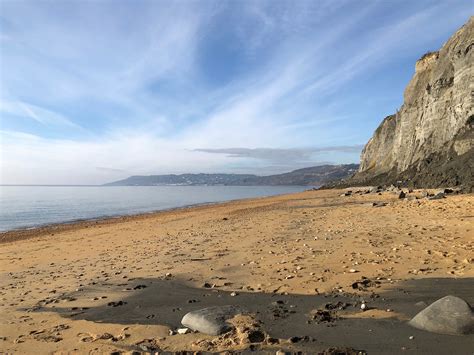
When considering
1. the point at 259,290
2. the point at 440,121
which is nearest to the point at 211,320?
the point at 259,290

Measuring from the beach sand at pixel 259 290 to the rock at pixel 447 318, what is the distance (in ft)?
0.47

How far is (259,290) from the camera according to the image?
303 inches

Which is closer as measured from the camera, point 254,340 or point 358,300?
point 254,340

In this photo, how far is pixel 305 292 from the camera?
7289mm

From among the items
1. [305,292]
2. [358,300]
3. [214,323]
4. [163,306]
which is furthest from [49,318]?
[358,300]

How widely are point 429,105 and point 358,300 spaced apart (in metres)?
47.4

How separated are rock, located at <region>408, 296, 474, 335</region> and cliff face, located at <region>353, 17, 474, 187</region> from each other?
25.2 metres

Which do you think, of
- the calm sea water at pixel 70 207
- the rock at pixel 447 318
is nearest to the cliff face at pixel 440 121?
the rock at pixel 447 318

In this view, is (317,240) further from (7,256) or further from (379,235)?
(7,256)

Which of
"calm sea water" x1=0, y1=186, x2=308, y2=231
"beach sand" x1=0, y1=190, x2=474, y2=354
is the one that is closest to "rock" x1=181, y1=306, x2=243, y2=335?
"beach sand" x1=0, y1=190, x2=474, y2=354

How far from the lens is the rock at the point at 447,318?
16.0ft

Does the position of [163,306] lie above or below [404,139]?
below

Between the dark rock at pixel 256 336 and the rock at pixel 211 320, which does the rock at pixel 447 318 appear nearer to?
the dark rock at pixel 256 336

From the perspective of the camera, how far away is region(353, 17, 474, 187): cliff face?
108 ft
